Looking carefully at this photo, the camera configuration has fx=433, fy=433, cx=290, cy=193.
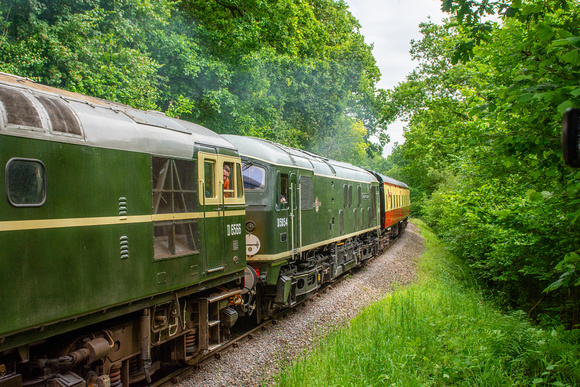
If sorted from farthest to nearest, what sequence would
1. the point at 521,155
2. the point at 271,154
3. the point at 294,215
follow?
the point at 294,215
the point at 271,154
the point at 521,155

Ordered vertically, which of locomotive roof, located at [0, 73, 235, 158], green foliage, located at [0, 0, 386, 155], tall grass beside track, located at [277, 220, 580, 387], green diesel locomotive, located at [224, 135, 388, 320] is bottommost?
tall grass beside track, located at [277, 220, 580, 387]

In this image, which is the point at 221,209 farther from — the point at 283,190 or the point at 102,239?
the point at 283,190

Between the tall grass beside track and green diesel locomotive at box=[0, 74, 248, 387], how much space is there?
1855 millimetres

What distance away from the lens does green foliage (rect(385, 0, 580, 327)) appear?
4285mm

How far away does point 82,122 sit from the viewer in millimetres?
4199

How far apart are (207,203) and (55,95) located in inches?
92.1

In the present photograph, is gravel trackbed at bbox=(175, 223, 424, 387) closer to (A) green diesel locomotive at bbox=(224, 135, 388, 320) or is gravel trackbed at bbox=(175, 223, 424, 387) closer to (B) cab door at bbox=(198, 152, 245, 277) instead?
(A) green diesel locomotive at bbox=(224, 135, 388, 320)

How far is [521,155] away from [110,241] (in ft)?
14.9

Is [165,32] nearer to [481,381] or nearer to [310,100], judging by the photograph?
[310,100]

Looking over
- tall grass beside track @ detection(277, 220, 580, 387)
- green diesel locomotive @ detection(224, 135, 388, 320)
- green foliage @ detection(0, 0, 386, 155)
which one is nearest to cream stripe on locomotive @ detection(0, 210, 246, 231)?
green diesel locomotive @ detection(224, 135, 388, 320)

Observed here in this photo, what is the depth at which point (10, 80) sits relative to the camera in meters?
4.06

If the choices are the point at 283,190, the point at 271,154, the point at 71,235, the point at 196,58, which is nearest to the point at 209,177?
the point at 71,235

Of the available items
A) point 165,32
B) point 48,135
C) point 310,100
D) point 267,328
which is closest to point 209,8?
point 165,32

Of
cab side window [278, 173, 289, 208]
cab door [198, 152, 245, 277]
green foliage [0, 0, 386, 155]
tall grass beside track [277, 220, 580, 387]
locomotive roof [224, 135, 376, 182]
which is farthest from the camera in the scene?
green foliage [0, 0, 386, 155]
